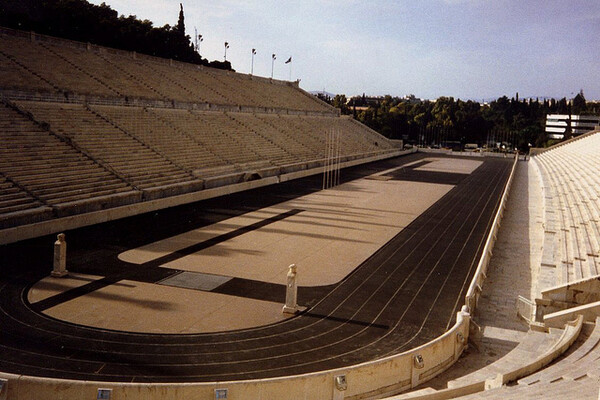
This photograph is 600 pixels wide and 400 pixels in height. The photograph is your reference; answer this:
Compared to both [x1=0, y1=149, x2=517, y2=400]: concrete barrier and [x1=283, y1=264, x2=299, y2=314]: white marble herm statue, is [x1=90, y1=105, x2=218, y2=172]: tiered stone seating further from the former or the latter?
[x1=0, y1=149, x2=517, y2=400]: concrete barrier

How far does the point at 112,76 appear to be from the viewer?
36.4 m

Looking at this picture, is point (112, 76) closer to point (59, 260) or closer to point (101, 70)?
point (101, 70)

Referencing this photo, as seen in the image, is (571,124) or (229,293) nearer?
(229,293)

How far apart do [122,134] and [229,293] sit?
58.2ft

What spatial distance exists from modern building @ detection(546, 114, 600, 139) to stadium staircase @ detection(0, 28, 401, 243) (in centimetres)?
8889

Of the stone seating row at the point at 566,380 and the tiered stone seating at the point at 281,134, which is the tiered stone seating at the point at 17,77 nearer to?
the tiered stone seating at the point at 281,134

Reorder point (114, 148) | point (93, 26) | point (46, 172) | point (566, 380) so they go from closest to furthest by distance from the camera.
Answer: point (566, 380) < point (46, 172) < point (114, 148) < point (93, 26)

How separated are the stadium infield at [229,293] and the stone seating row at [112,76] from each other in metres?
13.1

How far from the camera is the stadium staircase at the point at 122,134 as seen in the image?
2034 centimetres

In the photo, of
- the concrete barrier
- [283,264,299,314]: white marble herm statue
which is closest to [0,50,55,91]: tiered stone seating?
[283,264,299,314]: white marble herm statue

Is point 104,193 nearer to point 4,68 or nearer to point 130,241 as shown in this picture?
point 130,241

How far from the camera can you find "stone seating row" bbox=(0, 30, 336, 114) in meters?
30.1

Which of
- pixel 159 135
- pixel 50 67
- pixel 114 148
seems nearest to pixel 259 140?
pixel 159 135

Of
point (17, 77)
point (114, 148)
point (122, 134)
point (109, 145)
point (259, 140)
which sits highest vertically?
point (17, 77)
